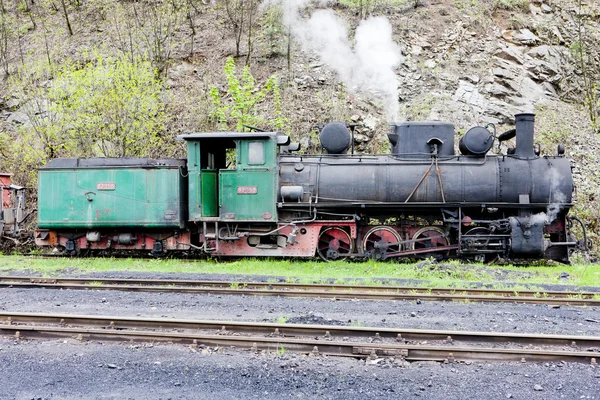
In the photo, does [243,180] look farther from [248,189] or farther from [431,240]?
[431,240]

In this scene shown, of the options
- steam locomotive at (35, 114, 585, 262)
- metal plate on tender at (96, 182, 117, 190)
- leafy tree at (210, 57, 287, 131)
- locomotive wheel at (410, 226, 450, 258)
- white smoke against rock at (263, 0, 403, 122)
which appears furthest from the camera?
white smoke against rock at (263, 0, 403, 122)

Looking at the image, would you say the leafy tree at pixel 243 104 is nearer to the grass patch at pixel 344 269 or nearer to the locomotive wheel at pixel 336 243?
the locomotive wheel at pixel 336 243

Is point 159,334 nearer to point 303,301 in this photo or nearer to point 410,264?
point 303,301

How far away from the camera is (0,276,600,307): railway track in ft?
25.7

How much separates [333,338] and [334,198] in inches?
261

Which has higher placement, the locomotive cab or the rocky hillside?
the rocky hillside

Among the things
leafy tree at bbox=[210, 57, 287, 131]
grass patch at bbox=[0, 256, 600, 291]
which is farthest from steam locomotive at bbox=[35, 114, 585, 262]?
leafy tree at bbox=[210, 57, 287, 131]

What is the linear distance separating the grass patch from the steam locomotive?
0.49 m

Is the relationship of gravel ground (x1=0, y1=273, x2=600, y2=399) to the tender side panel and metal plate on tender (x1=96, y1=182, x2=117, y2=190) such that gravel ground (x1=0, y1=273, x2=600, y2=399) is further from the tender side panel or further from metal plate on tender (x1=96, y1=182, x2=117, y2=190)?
metal plate on tender (x1=96, y1=182, x2=117, y2=190)

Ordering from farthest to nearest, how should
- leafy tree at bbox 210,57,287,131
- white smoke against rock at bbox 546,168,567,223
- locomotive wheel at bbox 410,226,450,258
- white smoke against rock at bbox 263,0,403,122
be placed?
white smoke against rock at bbox 263,0,403,122
leafy tree at bbox 210,57,287,131
locomotive wheel at bbox 410,226,450,258
white smoke against rock at bbox 546,168,567,223

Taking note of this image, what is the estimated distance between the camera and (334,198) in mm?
12039

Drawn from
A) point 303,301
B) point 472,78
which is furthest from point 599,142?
point 303,301

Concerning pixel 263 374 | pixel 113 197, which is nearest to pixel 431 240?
pixel 113 197

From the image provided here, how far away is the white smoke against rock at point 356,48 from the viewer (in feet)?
64.7
